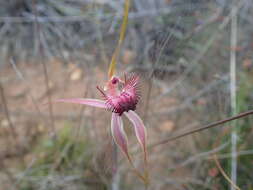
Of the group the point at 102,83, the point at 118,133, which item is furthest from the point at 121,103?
the point at 102,83

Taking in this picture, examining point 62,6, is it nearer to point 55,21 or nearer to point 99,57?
point 55,21

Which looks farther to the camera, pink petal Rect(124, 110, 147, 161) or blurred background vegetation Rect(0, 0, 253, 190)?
blurred background vegetation Rect(0, 0, 253, 190)

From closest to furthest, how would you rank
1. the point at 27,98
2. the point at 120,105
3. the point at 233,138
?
the point at 120,105 → the point at 233,138 → the point at 27,98

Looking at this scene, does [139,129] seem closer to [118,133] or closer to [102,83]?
[118,133]

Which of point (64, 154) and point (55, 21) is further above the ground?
point (55, 21)

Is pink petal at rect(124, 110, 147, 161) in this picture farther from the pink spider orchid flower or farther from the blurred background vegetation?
the blurred background vegetation

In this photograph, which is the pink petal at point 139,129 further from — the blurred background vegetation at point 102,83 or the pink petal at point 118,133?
the blurred background vegetation at point 102,83

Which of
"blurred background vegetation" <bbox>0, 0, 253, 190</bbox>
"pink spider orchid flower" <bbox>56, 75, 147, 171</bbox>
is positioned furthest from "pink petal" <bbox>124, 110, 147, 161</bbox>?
"blurred background vegetation" <bbox>0, 0, 253, 190</bbox>

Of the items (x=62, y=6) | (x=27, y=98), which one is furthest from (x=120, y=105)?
(x=62, y=6)

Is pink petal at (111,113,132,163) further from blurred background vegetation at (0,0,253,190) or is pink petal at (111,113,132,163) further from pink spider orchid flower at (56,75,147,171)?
blurred background vegetation at (0,0,253,190)
